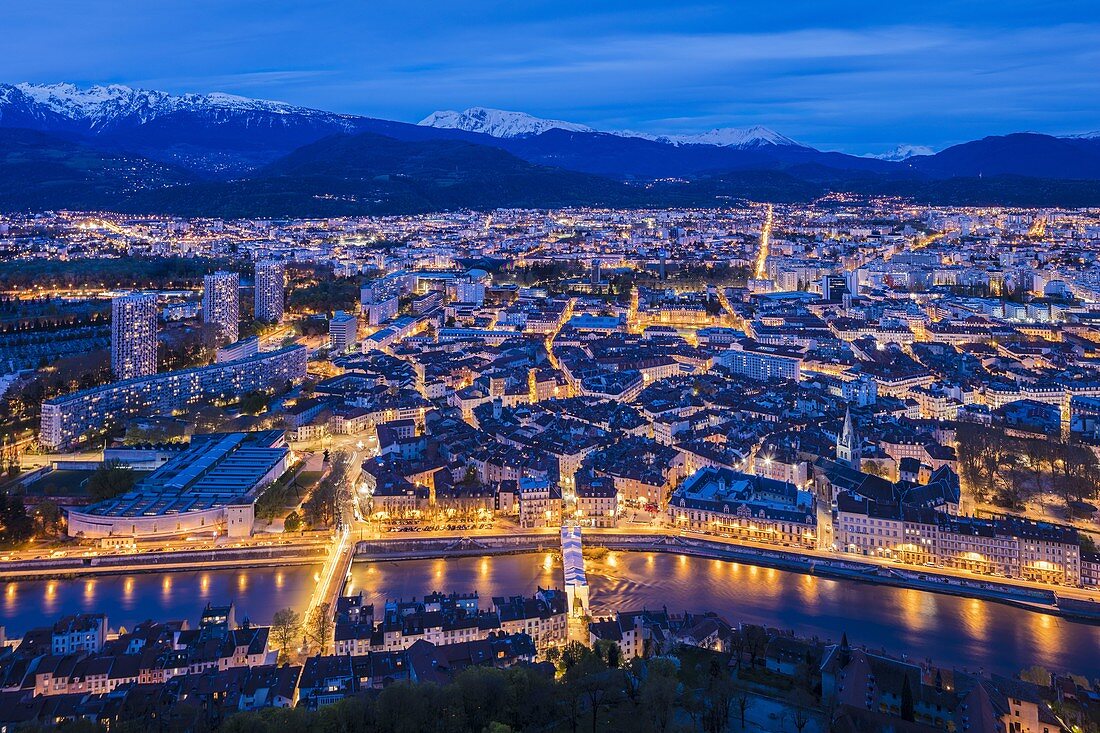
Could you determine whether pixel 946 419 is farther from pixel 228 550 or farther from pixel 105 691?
pixel 105 691

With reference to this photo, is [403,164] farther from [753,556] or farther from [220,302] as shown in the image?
[753,556]

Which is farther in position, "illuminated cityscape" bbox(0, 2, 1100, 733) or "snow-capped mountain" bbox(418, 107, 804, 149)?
"snow-capped mountain" bbox(418, 107, 804, 149)

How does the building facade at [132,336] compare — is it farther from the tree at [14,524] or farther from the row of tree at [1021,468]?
the row of tree at [1021,468]

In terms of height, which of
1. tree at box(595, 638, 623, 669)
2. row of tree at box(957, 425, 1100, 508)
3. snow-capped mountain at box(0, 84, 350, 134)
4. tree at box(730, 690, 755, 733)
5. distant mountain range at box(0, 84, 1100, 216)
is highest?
snow-capped mountain at box(0, 84, 350, 134)

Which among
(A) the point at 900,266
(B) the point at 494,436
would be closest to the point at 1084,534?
(B) the point at 494,436

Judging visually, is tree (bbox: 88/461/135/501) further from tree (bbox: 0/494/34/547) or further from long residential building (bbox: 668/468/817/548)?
long residential building (bbox: 668/468/817/548)

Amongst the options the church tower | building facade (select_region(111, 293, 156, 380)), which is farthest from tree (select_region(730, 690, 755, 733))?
building facade (select_region(111, 293, 156, 380))

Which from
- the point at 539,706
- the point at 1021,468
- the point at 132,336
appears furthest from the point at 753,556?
the point at 132,336
